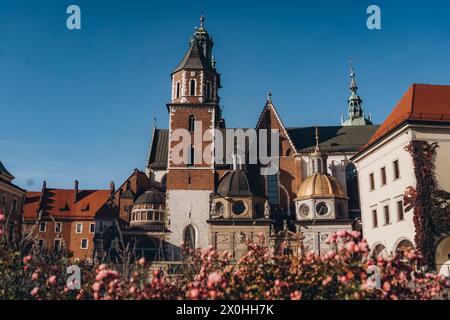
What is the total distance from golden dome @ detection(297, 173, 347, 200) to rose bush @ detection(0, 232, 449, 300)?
3276cm

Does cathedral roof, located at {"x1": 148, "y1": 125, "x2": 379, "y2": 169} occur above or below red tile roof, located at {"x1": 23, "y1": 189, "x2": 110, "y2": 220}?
above

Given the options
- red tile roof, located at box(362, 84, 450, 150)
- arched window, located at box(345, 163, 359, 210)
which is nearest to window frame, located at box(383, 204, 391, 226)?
red tile roof, located at box(362, 84, 450, 150)

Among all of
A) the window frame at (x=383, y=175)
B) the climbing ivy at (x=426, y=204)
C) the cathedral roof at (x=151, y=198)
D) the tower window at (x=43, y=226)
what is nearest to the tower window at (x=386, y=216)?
A: the window frame at (x=383, y=175)

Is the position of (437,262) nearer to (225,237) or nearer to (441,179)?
(441,179)

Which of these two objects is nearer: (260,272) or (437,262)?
(260,272)

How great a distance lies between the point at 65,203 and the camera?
59938mm

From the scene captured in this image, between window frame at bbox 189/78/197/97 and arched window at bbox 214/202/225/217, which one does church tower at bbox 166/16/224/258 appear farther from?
arched window at bbox 214/202/225/217

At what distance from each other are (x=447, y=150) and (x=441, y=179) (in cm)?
178

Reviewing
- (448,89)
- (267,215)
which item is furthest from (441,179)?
(267,215)

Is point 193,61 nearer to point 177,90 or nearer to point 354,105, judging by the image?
point 177,90

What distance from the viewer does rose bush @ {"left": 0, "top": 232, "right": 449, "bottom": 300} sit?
30.2ft

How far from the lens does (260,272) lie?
1144 centimetres

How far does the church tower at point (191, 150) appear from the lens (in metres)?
44.3
